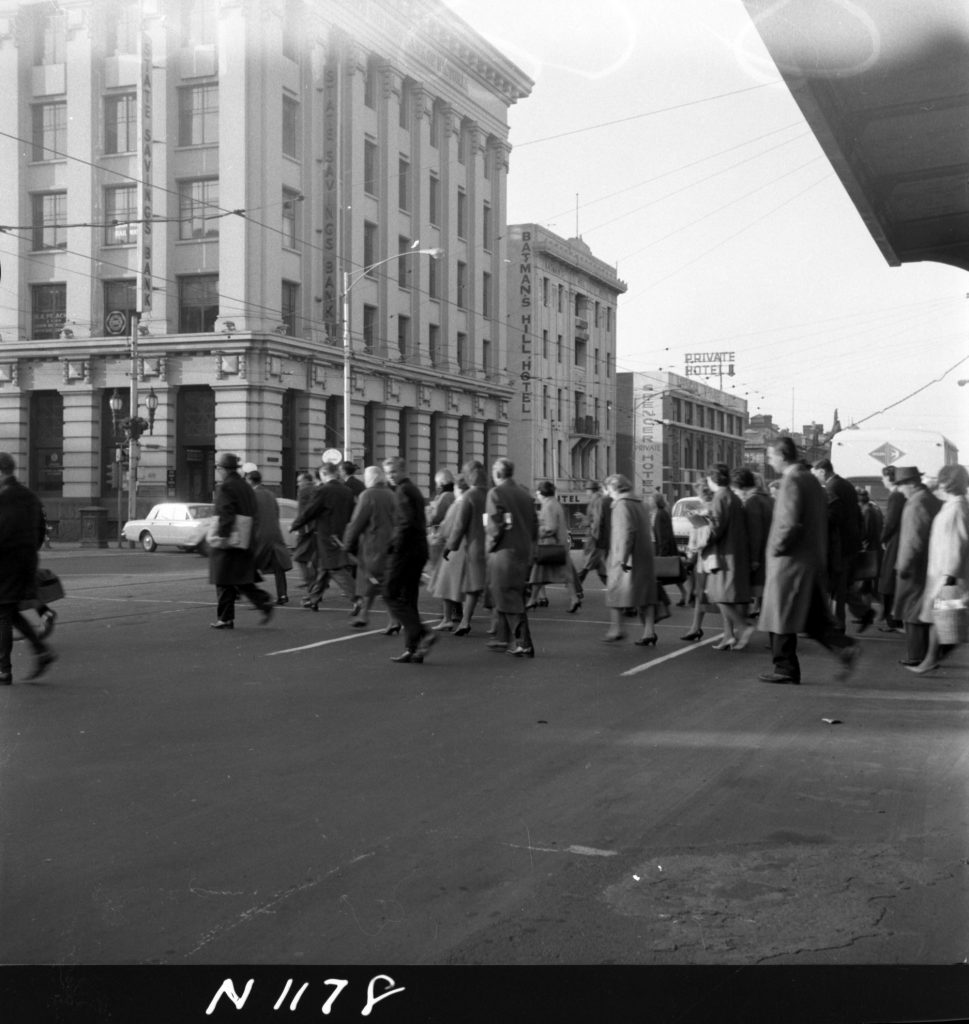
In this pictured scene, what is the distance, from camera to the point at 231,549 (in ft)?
40.2

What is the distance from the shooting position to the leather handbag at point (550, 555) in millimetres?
15164

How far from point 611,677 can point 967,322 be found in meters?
6.91

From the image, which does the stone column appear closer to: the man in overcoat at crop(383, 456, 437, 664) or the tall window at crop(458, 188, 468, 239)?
the tall window at crop(458, 188, 468, 239)

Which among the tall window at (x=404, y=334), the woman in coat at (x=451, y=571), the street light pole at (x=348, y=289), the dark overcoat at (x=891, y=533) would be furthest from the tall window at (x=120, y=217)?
the dark overcoat at (x=891, y=533)

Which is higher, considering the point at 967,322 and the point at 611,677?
the point at 967,322

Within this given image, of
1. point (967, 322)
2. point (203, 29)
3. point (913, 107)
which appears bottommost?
point (967, 322)

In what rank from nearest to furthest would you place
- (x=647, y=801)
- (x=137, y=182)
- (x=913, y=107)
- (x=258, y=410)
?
(x=913, y=107)
(x=137, y=182)
(x=647, y=801)
(x=258, y=410)

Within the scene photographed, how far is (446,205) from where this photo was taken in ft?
21.1

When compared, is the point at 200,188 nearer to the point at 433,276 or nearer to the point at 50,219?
the point at 50,219

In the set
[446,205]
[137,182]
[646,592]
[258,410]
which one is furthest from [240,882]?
[258,410]

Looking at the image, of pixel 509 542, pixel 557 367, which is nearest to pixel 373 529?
pixel 509 542

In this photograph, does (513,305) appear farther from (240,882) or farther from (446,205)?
(240,882)

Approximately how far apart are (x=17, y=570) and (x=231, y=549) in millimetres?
4396

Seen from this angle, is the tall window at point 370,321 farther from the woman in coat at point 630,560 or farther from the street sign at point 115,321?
the street sign at point 115,321
